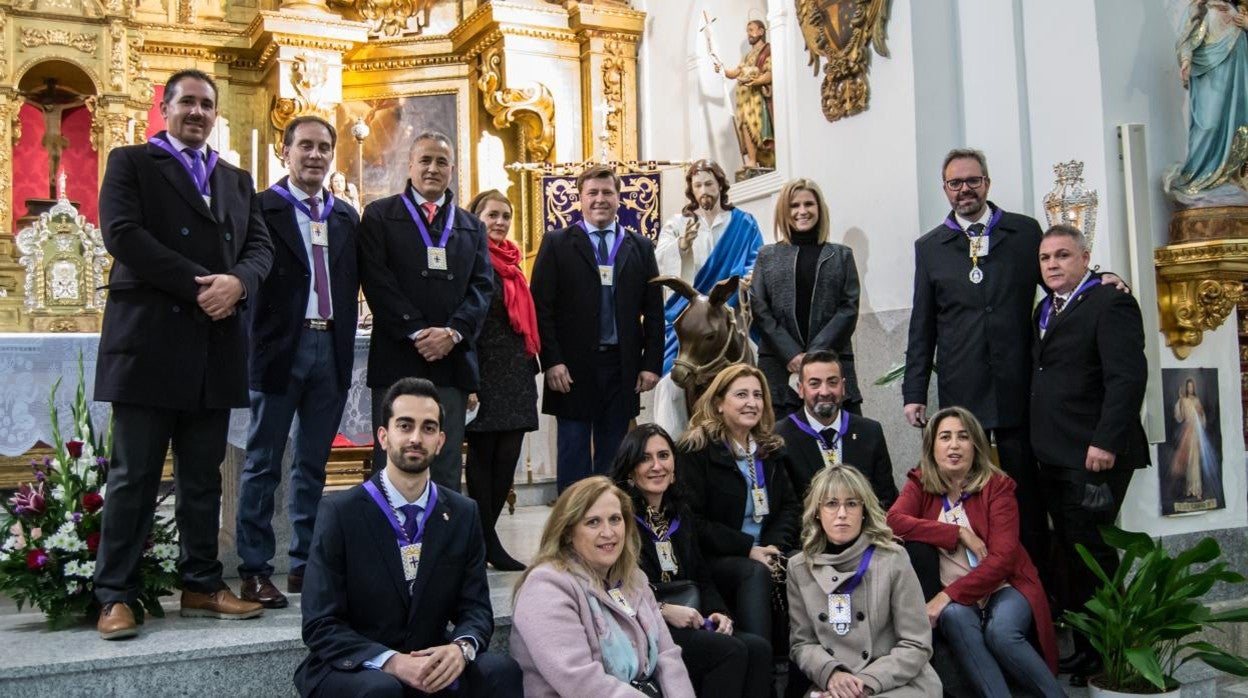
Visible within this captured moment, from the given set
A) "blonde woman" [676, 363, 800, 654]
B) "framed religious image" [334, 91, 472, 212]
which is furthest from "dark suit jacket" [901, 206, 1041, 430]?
"framed religious image" [334, 91, 472, 212]

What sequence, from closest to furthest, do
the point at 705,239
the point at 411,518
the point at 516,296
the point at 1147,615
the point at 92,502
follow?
1. the point at 411,518
2. the point at 92,502
3. the point at 1147,615
4. the point at 516,296
5. the point at 705,239

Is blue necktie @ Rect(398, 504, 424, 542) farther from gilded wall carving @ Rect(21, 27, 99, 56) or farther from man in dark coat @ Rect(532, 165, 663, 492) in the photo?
gilded wall carving @ Rect(21, 27, 99, 56)

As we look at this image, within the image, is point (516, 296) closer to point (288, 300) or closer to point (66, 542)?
point (288, 300)

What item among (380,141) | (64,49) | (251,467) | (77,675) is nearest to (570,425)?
(251,467)

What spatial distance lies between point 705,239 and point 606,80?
409cm

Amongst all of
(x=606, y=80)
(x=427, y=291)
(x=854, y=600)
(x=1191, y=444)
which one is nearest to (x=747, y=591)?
(x=854, y=600)

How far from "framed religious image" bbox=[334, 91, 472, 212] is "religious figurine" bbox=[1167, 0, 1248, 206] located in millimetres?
5868

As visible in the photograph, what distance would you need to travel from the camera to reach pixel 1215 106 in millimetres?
5500

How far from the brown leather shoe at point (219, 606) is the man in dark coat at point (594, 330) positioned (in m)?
1.44

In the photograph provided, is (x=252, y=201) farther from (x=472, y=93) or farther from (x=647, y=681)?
(x=472, y=93)

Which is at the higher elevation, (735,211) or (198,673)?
(735,211)

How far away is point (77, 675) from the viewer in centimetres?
353

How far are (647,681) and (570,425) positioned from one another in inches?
64.9

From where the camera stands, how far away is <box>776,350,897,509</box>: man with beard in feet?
15.5
